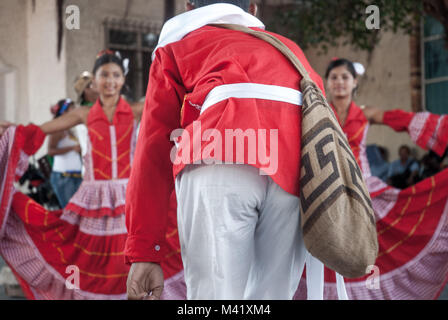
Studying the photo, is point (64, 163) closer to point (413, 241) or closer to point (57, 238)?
point (57, 238)

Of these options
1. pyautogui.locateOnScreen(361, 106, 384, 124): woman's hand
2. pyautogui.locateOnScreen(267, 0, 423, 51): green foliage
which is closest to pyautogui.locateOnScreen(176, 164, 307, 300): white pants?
pyautogui.locateOnScreen(361, 106, 384, 124): woman's hand

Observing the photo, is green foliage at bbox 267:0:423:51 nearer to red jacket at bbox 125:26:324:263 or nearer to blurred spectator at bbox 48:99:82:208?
blurred spectator at bbox 48:99:82:208

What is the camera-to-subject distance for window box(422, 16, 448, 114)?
28.7ft

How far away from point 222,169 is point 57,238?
7.87 feet

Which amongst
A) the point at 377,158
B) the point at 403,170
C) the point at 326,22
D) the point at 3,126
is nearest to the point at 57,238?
the point at 3,126

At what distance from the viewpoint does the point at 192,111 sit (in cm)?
141

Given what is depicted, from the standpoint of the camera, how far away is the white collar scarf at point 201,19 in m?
1.44

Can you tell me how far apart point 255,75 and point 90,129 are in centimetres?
255

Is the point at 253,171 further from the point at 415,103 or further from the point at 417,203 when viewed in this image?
the point at 415,103

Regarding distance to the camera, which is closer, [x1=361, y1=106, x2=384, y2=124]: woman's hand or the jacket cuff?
the jacket cuff

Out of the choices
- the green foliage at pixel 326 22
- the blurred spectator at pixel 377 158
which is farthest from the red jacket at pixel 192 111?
the blurred spectator at pixel 377 158

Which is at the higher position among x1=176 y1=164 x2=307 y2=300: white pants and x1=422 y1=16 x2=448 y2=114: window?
x1=422 y1=16 x2=448 y2=114: window

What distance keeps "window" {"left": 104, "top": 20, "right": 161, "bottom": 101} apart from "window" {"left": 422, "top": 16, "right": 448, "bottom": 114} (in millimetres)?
4232

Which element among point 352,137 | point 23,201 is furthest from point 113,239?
point 352,137
